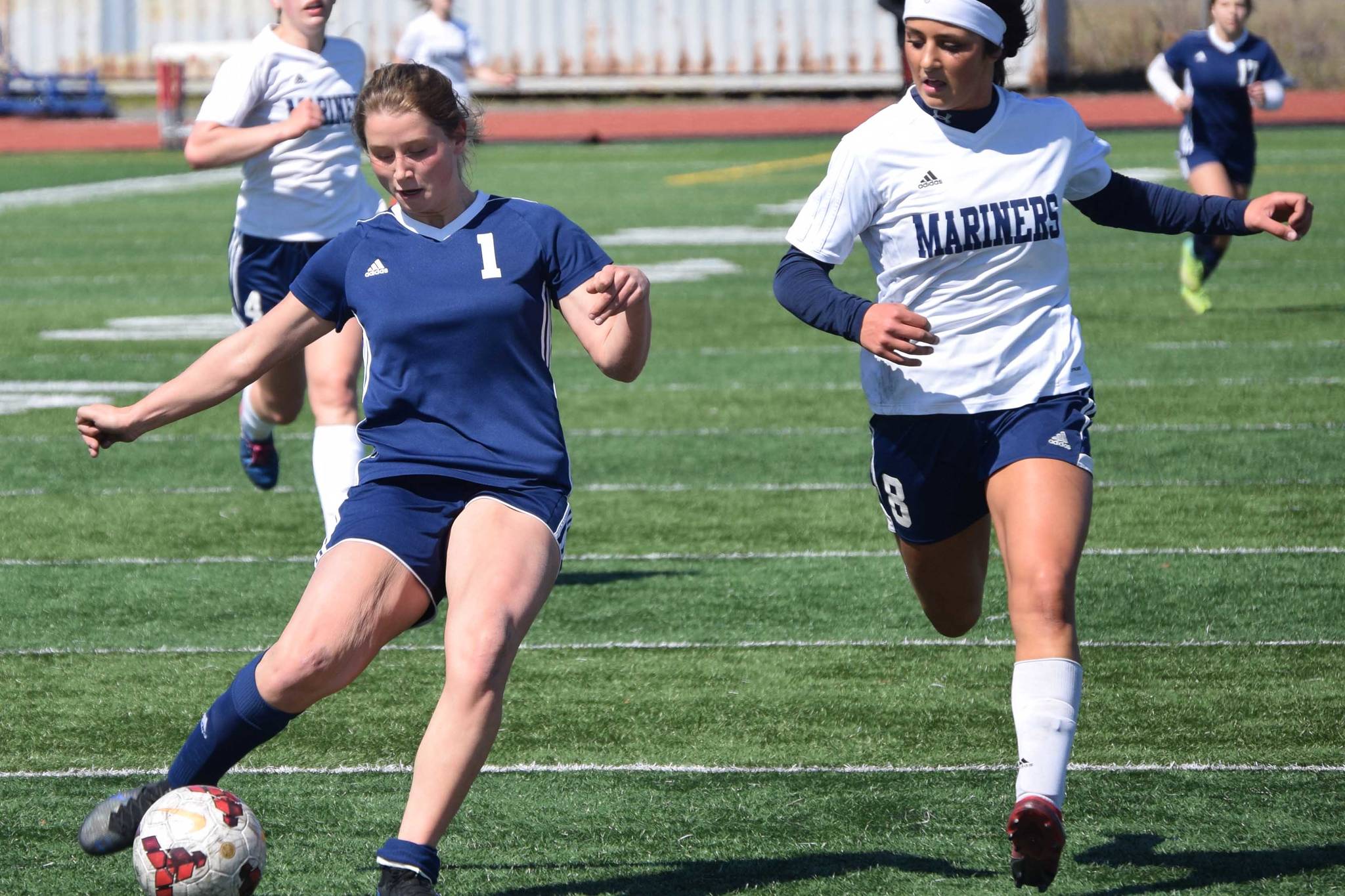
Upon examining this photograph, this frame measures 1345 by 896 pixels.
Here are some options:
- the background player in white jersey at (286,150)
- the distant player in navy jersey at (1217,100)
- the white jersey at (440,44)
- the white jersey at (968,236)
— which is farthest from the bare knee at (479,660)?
the white jersey at (440,44)

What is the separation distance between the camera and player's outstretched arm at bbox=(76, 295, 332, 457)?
459cm

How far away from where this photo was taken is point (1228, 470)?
920 centimetres

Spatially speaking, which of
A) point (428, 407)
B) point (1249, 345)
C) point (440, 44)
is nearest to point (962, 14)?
point (428, 407)

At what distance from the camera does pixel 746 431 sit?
10.5 metres

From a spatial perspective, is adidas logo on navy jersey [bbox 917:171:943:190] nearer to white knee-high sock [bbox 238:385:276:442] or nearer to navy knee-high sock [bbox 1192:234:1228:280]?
white knee-high sock [bbox 238:385:276:442]

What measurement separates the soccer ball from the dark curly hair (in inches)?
95.3

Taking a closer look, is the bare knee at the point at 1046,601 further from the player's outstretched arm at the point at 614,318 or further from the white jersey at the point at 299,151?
the white jersey at the point at 299,151

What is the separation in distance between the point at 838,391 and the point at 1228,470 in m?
2.93

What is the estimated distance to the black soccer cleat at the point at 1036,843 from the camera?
13.0ft

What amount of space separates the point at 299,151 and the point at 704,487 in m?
2.55

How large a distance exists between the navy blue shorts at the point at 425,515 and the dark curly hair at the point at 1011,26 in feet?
4.85

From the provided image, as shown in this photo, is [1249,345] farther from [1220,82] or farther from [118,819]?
[118,819]

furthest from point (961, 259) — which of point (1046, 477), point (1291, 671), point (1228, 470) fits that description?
point (1228, 470)

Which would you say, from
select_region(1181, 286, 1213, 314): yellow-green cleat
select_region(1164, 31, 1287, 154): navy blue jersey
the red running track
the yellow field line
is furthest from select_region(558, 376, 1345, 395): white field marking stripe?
the red running track
